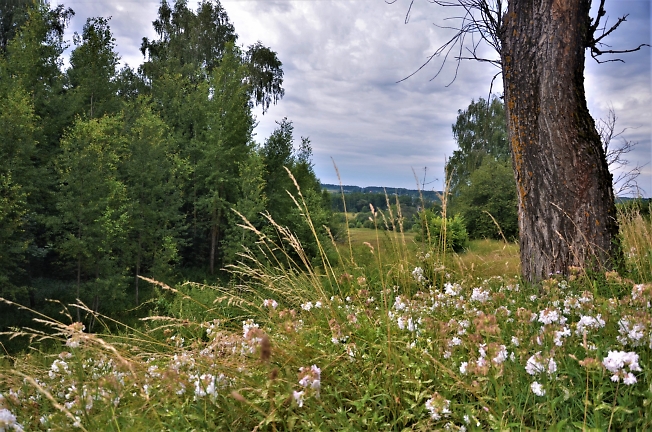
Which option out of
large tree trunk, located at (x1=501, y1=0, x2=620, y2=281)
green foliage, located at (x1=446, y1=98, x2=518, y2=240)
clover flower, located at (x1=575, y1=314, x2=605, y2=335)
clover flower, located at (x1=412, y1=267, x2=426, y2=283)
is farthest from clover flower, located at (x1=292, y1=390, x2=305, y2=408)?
green foliage, located at (x1=446, y1=98, x2=518, y2=240)

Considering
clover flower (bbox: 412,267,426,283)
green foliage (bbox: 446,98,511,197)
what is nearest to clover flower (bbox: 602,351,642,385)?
clover flower (bbox: 412,267,426,283)

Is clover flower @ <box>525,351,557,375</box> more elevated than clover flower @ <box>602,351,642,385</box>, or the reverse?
clover flower @ <box>602,351,642,385</box>

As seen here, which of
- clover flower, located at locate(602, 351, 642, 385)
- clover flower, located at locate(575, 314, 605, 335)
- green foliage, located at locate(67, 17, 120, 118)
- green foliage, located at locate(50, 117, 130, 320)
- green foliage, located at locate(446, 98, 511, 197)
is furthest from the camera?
green foliage, located at locate(446, 98, 511, 197)

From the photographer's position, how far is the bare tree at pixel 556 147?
3607 millimetres

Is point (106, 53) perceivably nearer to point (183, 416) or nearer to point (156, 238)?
point (156, 238)

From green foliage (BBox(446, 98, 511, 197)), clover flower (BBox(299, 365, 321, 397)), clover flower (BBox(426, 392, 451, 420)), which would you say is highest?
green foliage (BBox(446, 98, 511, 197))

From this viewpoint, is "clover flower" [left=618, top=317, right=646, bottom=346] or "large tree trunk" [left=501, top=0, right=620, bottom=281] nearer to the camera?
"clover flower" [left=618, top=317, right=646, bottom=346]

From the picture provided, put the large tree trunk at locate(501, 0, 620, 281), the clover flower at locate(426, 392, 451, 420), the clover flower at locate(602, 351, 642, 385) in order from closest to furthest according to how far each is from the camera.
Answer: the clover flower at locate(602, 351, 642, 385), the clover flower at locate(426, 392, 451, 420), the large tree trunk at locate(501, 0, 620, 281)

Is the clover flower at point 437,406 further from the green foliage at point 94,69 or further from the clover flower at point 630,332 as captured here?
the green foliage at point 94,69

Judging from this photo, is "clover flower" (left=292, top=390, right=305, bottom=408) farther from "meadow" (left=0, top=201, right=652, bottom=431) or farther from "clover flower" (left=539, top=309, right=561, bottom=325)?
"clover flower" (left=539, top=309, right=561, bottom=325)

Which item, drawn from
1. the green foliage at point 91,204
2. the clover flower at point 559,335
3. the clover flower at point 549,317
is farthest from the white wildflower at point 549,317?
the green foliage at point 91,204

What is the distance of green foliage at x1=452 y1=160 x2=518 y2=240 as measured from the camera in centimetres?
2009

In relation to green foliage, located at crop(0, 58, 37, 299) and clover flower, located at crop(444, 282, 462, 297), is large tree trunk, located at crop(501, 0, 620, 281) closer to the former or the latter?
clover flower, located at crop(444, 282, 462, 297)

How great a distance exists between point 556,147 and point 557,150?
0.09 feet
